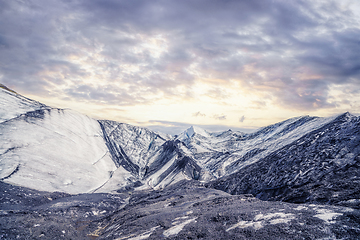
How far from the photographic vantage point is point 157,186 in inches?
1877

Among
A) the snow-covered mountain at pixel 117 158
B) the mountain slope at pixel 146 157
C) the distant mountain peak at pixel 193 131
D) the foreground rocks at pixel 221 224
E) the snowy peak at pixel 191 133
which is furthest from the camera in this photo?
the distant mountain peak at pixel 193 131

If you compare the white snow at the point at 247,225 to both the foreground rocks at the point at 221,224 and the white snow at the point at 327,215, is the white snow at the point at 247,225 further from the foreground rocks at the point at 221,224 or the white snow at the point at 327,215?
the white snow at the point at 327,215

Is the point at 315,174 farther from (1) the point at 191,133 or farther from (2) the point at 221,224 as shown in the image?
(1) the point at 191,133

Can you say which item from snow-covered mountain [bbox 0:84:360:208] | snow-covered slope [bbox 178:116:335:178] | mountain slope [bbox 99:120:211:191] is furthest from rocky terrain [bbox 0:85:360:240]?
snow-covered slope [bbox 178:116:335:178]

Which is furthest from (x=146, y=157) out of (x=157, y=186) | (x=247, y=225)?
(x=247, y=225)

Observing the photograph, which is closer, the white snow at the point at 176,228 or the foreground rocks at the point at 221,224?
the foreground rocks at the point at 221,224

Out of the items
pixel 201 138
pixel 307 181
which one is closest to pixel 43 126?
pixel 307 181

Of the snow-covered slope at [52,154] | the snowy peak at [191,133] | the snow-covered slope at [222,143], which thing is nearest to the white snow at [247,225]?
the snow-covered slope at [52,154]

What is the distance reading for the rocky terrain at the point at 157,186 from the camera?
→ 10844 mm

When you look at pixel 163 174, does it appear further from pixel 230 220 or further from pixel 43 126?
pixel 230 220

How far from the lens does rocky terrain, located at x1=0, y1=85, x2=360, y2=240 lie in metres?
10.8

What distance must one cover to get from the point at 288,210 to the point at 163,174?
Result: 45.6 m

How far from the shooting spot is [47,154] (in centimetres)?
4050

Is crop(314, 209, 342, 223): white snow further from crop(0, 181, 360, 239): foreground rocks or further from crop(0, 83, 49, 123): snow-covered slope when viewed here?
crop(0, 83, 49, 123): snow-covered slope
